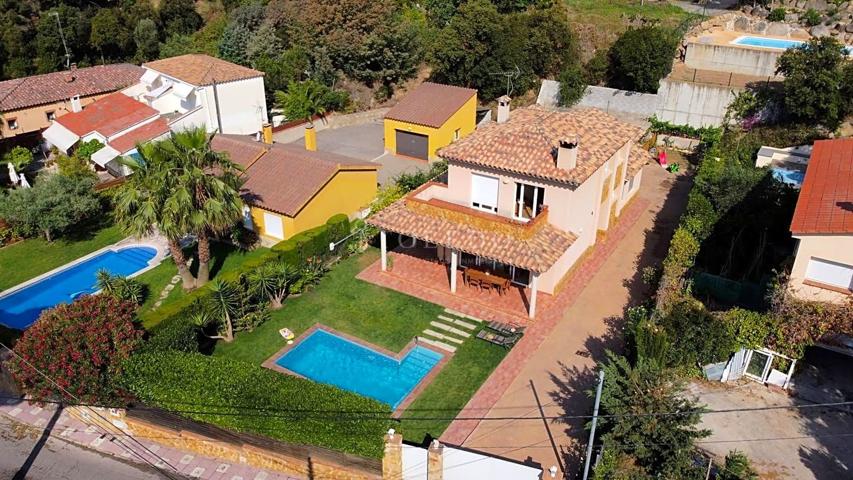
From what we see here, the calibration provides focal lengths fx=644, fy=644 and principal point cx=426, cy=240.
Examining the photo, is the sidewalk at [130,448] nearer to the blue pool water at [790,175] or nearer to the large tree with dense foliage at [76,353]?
the large tree with dense foliage at [76,353]

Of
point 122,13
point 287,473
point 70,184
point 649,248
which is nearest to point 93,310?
point 287,473

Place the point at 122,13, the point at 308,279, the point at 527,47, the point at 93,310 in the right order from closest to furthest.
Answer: the point at 93,310 < the point at 308,279 < the point at 527,47 < the point at 122,13

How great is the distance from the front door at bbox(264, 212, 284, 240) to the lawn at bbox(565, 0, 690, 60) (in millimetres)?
35473

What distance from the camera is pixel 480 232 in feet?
88.2

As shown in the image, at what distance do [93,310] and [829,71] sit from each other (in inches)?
1680

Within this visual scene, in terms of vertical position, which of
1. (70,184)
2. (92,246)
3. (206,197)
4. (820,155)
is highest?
(820,155)

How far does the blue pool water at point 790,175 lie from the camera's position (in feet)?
110

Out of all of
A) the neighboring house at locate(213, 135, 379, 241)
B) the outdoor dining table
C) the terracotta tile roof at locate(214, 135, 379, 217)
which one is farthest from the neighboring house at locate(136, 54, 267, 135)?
the outdoor dining table

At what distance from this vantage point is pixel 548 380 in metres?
23.1

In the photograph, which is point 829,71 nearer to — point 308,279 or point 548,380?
point 548,380

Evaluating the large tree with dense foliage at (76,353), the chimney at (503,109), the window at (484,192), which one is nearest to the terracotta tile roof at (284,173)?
the chimney at (503,109)

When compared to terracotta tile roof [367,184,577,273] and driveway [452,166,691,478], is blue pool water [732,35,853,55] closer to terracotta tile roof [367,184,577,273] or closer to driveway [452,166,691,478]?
driveway [452,166,691,478]

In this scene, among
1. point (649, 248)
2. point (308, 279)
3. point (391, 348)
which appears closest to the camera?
point (391, 348)

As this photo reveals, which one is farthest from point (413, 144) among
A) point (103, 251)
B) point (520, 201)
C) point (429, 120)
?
point (103, 251)
